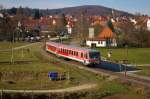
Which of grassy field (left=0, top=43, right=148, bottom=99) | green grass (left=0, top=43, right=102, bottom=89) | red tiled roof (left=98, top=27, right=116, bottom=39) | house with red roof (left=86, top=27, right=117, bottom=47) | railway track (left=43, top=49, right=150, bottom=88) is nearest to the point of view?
grassy field (left=0, top=43, right=148, bottom=99)

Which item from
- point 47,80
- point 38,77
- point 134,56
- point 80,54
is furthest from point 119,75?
point 134,56

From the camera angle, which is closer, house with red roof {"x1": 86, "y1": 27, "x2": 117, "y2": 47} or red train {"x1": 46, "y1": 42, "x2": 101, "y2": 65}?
red train {"x1": 46, "y1": 42, "x2": 101, "y2": 65}

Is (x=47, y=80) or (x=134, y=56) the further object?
(x=134, y=56)

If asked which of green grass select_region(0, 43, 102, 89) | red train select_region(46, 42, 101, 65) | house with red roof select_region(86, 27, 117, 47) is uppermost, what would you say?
red train select_region(46, 42, 101, 65)

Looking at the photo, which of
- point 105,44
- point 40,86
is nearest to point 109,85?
point 40,86

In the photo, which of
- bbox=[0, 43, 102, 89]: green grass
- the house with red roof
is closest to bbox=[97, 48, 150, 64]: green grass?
bbox=[0, 43, 102, 89]: green grass

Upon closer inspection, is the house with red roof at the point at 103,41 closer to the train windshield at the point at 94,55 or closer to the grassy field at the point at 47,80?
the train windshield at the point at 94,55

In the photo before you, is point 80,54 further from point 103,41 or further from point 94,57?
point 103,41

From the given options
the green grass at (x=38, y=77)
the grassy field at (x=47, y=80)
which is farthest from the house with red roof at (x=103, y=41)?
the grassy field at (x=47, y=80)

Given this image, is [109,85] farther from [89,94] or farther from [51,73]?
[51,73]

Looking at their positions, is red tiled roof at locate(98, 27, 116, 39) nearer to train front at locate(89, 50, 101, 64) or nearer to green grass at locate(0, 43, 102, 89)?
green grass at locate(0, 43, 102, 89)

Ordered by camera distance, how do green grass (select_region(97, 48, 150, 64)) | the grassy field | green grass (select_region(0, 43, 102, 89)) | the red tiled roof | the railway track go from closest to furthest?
the grassy field
the railway track
green grass (select_region(0, 43, 102, 89))
green grass (select_region(97, 48, 150, 64))
the red tiled roof

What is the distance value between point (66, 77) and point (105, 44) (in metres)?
65.9

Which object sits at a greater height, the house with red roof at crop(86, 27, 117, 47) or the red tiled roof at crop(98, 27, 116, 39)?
the red tiled roof at crop(98, 27, 116, 39)
